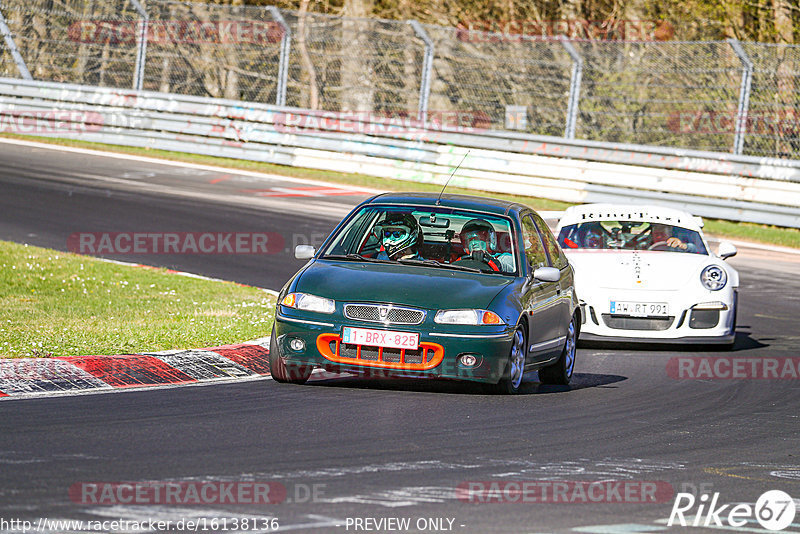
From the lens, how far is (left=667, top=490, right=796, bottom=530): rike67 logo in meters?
5.80

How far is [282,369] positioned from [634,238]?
553 centimetres

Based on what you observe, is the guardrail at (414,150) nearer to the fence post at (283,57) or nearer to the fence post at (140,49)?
the fence post at (140,49)

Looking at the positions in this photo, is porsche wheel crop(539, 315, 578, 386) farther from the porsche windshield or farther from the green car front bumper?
the porsche windshield

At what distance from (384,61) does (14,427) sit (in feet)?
60.3

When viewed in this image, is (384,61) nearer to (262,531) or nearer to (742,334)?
(742,334)

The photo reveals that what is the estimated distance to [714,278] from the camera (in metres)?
12.4

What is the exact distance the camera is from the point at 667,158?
22.3 metres

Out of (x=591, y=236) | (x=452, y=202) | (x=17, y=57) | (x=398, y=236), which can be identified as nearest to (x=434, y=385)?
(x=398, y=236)

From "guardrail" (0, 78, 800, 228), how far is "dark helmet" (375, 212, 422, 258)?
1113 centimetres

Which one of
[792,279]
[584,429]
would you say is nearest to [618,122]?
[792,279]

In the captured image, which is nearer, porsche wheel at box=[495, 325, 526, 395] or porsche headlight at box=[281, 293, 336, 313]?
porsche headlight at box=[281, 293, 336, 313]

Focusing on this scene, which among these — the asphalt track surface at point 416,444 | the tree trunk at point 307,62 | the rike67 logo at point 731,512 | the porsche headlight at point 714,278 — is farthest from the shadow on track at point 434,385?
the tree trunk at point 307,62

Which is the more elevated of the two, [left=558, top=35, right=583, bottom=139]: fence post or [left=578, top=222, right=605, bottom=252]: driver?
[left=558, top=35, right=583, bottom=139]: fence post

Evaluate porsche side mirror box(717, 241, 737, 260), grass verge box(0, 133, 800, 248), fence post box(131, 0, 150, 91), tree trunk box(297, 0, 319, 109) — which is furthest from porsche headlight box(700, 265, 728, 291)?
fence post box(131, 0, 150, 91)
